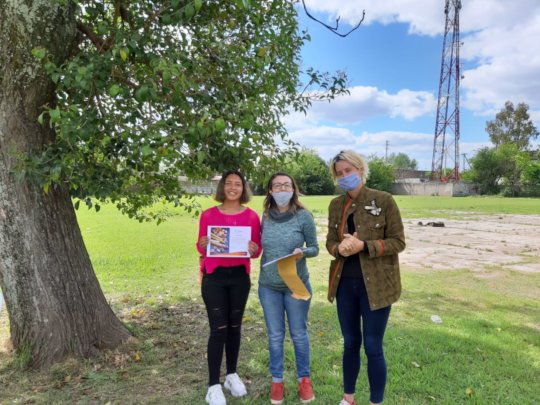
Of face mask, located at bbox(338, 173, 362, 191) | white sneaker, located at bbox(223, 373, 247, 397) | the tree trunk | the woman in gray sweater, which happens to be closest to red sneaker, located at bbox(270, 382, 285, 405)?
the woman in gray sweater

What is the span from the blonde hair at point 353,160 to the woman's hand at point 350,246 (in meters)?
0.50

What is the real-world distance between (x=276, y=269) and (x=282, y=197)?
1.95 feet

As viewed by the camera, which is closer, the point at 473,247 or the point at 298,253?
the point at 298,253

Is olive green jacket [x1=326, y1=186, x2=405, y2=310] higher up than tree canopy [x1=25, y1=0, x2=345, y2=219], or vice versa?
tree canopy [x1=25, y1=0, x2=345, y2=219]

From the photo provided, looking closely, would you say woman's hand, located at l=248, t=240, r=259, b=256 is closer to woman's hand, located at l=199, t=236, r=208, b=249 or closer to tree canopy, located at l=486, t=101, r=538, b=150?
woman's hand, located at l=199, t=236, r=208, b=249

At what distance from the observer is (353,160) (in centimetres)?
335

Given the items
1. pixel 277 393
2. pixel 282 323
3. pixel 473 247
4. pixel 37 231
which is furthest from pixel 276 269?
pixel 473 247

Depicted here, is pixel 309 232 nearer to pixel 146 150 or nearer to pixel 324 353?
pixel 146 150

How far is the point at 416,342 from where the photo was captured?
5.02 meters

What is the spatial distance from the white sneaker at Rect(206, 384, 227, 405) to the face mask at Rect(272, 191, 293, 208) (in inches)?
64.2

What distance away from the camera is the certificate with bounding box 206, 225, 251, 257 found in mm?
3609

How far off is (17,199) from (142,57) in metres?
1.90

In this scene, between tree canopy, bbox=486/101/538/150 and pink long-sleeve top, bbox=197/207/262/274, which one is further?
tree canopy, bbox=486/101/538/150

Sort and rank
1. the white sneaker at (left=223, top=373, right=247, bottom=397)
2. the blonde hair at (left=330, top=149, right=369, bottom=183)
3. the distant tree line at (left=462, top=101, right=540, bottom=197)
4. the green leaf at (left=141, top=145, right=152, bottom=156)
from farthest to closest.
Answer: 1. the distant tree line at (left=462, top=101, right=540, bottom=197)
2. the white sneaker at (left=223, top=373, right=247, bottom=397)
3. the blonde hair at (left=330, top=149, right=369, bottom=183)
4. the green leaf at (left=141, top=145, right=152, bottom=156)
